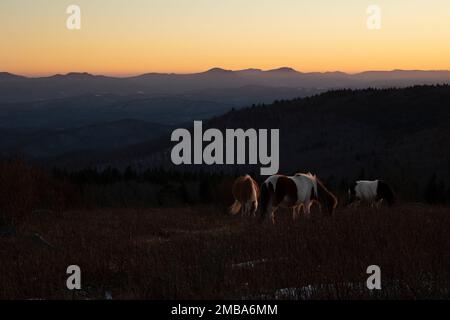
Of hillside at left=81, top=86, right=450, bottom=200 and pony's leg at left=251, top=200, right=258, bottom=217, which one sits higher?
pony's leg at left=251, top=200, right=258, bottom=217

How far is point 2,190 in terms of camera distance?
19.8 m

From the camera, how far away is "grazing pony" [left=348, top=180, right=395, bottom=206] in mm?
28766

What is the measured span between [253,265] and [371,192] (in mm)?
21555

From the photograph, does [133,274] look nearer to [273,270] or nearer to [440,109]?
[273,270]

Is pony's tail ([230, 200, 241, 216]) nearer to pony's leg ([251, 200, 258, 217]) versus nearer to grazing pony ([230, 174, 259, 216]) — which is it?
grazing pony ([230, 174, 259, 216])

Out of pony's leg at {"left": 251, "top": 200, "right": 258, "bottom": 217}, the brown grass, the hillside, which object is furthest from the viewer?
the hillside

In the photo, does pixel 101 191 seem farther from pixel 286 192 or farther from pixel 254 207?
pixel 286 192

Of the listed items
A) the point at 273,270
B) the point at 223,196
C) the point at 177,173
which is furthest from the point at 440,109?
the point at 273,270

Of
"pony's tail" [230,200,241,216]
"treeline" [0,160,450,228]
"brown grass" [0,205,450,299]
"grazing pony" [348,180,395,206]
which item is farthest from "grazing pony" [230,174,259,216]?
"brown grass" [0,205,450,299]

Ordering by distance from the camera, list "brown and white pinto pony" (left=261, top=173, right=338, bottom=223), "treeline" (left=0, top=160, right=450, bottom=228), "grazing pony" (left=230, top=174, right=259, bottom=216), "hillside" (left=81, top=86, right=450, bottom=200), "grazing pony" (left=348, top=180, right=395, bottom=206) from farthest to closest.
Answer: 1. "hillside" (left=81, top=86, right=450, bottom=200)
2. "grazing pony" (left=348, top=180, right=395, bottom=206)
3. "grazing pony" (left=230, top=174, right=259, bottom=216)
4. "treeline" (left=0, top=160, right=450, bottom=228)
5. "brown and white pinto pony" (left=261, top=173, right=338, bottom=223)

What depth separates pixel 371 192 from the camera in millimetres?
29156

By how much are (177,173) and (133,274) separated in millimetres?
51737

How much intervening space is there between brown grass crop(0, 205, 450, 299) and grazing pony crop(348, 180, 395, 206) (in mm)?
15656

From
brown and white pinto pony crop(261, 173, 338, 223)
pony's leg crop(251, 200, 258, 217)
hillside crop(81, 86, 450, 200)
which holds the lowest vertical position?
hillside crop(81, 86, 450, 200)
